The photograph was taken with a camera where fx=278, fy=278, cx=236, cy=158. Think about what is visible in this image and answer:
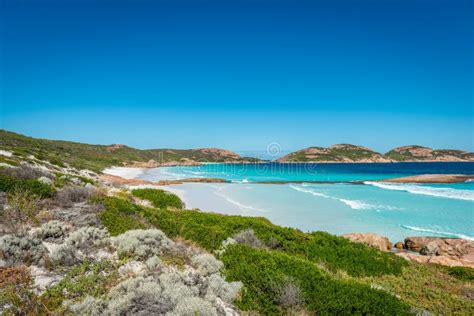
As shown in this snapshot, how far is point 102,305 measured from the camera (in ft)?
12.8

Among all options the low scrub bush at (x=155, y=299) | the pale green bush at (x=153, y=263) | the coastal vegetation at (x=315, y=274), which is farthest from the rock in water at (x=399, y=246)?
the pale green bush at (x=153, y=263)

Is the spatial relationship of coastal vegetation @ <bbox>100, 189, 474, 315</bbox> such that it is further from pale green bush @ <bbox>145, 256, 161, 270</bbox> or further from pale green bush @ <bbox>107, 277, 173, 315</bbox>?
pale green bush @ <bbox>107, 277, 173, 315</bbox>

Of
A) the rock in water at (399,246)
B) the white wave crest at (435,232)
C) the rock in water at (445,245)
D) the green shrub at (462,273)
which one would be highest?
the green shrub at (462,273)

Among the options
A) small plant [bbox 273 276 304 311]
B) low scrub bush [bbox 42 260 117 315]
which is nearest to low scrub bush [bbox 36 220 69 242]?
low scrub bush [bbox 42 260 117 315]

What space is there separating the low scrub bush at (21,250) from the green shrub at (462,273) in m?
12.7

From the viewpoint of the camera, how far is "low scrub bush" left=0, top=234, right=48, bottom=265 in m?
4.98

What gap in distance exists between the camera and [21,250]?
518 centimetres

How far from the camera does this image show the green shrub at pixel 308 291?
17.0ft

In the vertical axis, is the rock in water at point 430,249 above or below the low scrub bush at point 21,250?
below

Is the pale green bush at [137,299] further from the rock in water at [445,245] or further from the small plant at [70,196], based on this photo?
the rock in water at [445,245]

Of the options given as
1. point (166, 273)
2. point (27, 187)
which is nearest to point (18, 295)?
point (166, 273)

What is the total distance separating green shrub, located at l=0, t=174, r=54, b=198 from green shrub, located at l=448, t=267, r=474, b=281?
14.9 meters

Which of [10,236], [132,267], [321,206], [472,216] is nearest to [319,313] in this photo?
[132,267]

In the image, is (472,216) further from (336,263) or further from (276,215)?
(336,263)
